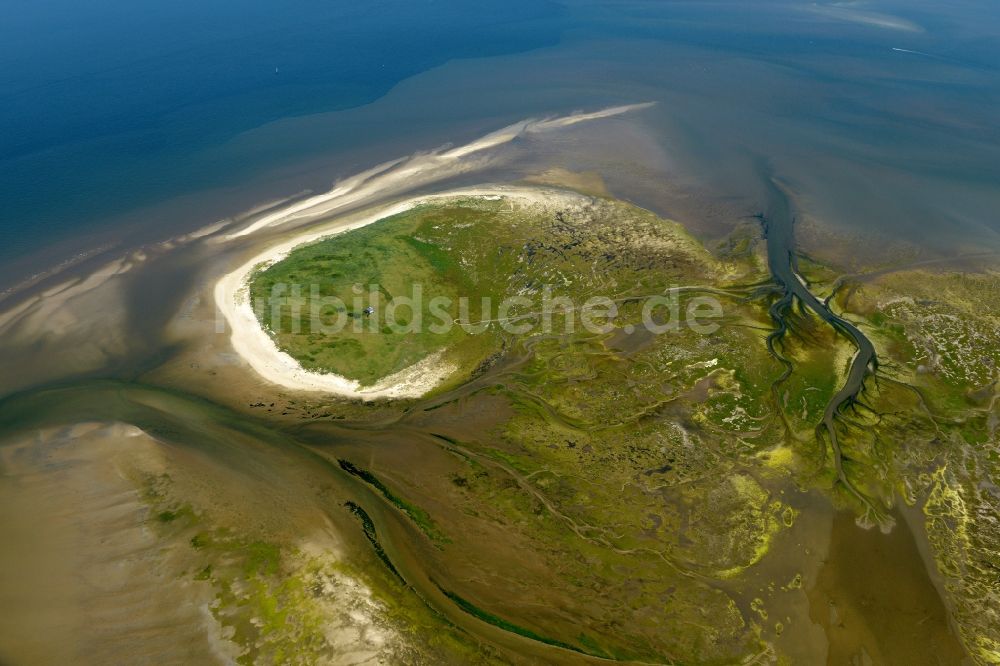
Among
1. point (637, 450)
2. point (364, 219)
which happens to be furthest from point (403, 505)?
point (364, 219)

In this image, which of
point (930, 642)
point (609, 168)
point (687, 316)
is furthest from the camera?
point (609, 168)

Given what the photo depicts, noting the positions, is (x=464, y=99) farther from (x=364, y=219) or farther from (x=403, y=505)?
(x=403, y=505)

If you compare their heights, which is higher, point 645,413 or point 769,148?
point 769,148

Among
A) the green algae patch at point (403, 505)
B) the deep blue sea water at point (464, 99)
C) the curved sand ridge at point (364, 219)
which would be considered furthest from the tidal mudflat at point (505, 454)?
the deep blue sea water at point (464, 99)

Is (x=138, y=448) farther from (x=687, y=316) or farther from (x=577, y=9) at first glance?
(x=577, y=9)

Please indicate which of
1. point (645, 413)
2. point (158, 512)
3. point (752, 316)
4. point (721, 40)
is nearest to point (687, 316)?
point (752, 316)

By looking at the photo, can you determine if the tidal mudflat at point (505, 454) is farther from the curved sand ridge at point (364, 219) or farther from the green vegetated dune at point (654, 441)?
the curved sand ridge at point (364, 219)

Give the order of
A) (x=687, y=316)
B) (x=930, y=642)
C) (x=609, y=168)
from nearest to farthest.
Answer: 1. (x=930, y=642)
2. (x=687, y=316)
3. (x=609, y=168)
